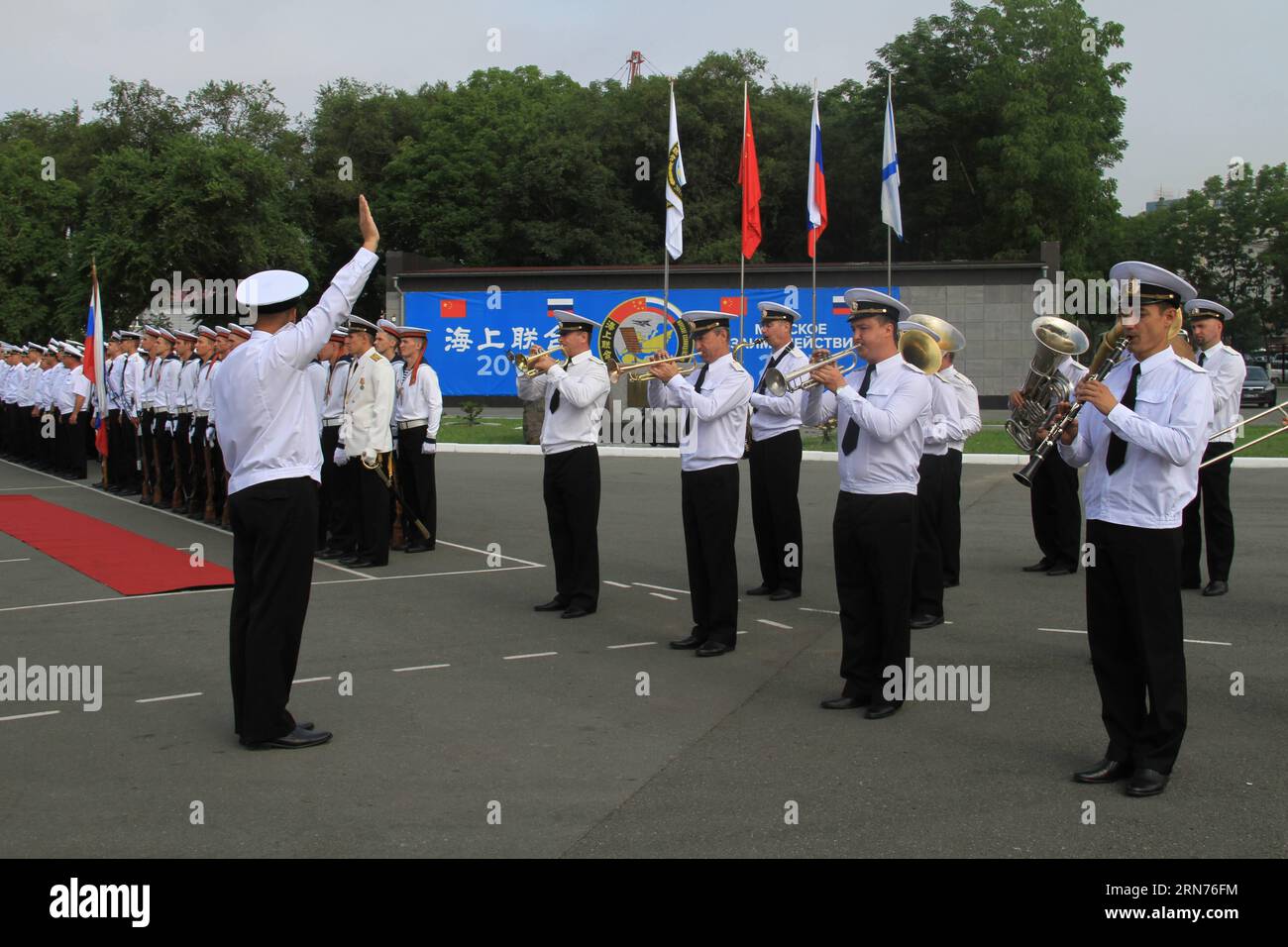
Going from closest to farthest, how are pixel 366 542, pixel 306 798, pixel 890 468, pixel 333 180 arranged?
1. pixel 306 798
2. pixel 890 468
3. pixel 366 542
4. pixel 333 180

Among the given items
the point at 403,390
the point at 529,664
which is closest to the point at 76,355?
the point at 403,390

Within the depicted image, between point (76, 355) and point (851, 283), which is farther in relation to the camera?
point (851, 283)

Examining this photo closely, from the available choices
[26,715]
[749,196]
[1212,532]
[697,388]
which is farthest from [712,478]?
[749,196]

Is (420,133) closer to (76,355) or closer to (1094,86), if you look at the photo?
(1094,86)

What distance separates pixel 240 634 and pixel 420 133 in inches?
2206

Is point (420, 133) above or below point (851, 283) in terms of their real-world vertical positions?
above

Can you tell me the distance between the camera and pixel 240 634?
20.5 feet

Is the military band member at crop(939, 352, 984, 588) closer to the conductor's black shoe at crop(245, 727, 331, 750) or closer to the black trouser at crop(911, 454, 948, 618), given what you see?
the black trouser at crop(911, 454, 948, 618)

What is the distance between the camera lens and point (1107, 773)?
5.59 metres

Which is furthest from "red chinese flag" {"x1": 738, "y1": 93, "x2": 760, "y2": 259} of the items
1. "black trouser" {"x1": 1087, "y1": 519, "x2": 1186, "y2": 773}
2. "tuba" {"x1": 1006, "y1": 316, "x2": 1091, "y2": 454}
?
"black trouser" {"x1": 1087, "y1": 519, "x2": 1186, "y2": 773}

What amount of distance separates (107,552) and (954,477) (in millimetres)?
8178

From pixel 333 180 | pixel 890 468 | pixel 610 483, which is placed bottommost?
pixel 610 483

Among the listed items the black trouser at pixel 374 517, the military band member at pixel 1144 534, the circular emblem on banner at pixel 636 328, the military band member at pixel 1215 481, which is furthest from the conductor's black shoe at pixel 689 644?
the circular emblem on banner at pixel 636 328

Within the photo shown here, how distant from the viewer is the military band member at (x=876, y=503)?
6766mm
